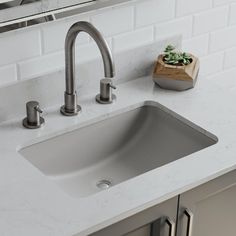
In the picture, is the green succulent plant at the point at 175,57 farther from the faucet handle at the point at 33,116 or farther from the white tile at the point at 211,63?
the faucet handle at the point at 33,116

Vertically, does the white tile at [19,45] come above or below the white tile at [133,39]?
above

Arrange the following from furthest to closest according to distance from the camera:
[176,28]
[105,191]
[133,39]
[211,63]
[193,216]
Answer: [211,63] → [176,28] → [133,39] → [193,216] → [105,191]

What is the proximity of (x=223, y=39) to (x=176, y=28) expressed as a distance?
27 centimetres

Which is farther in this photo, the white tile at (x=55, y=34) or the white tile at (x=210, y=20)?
the white tile at (x=210, y=20)

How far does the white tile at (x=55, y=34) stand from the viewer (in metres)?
1.95

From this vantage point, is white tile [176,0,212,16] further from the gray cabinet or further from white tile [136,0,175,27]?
the gray cabinet

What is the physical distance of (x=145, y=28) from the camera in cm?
219

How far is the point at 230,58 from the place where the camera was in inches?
100

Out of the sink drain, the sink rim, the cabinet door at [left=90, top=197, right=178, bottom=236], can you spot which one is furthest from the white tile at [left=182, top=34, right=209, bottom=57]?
the cabinet door at [left=90, top=197, right=178, bottom=236]

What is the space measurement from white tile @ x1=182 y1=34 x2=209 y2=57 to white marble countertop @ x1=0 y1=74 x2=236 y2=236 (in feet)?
0.89

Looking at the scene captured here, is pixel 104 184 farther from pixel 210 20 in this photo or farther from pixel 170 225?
pixel 210 20

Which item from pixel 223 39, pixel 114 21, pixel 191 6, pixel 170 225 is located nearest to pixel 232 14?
pixel 223 39

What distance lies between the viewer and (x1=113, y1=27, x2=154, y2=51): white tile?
84.1 inches

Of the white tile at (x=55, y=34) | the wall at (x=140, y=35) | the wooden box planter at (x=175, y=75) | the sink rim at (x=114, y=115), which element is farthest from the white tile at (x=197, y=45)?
the white tile at (x=55, y=34)
